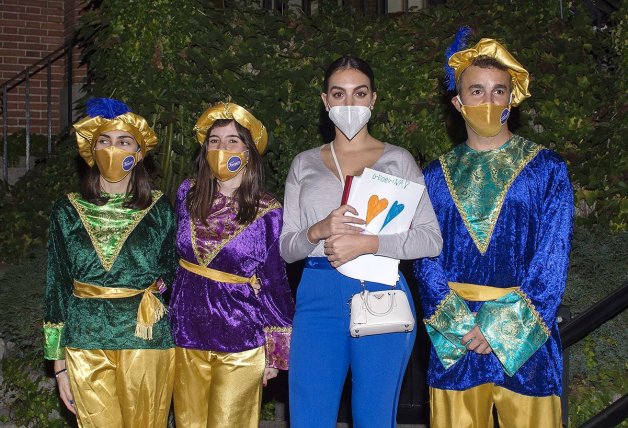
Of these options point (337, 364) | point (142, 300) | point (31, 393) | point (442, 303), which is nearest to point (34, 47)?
point (31, 393)

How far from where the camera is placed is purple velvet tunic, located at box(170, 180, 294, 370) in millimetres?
3979

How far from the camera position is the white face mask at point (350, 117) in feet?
12.2

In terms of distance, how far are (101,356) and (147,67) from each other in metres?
2.77

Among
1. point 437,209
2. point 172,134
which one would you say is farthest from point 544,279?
point 172,134

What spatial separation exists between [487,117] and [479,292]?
2.43 feet

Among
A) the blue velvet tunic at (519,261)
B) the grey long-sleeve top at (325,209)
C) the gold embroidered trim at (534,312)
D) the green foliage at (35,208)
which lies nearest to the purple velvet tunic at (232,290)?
the grey long-sleeve top at (325,209)

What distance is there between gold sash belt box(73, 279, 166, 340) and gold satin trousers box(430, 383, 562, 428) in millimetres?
1317

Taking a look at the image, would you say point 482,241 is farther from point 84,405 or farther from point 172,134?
point 172,134

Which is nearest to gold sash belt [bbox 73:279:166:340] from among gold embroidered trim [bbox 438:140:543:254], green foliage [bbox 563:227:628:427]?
gold embroidered trim [bbox 438:140:543:254]

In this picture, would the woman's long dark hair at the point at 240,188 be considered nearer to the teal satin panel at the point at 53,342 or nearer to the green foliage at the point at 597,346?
the teal satin panel at the point at 53,342

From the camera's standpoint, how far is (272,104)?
6.12 m

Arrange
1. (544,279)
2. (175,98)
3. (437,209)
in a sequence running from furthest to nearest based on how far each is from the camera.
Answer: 1. (175,98)
2. (437,209)
3. (544,279)

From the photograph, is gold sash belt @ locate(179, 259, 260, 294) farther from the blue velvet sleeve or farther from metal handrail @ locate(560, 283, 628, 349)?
metal handrail @ locate(560, 283, 628, 349)

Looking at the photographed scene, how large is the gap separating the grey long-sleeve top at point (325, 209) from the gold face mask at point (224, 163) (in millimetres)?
348
